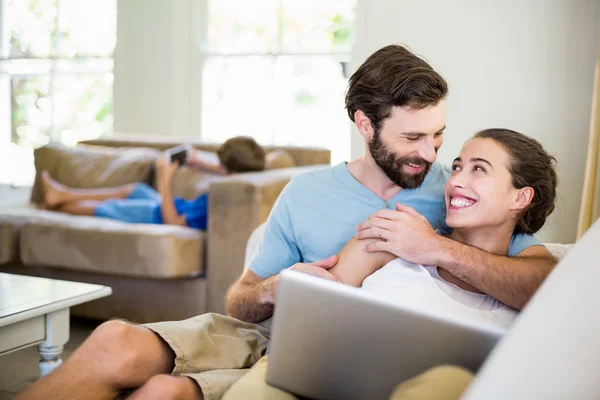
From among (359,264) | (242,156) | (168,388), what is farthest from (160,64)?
(168,388)

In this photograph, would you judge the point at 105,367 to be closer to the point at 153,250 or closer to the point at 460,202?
the point at 460,202

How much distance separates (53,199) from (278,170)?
1.28 meters

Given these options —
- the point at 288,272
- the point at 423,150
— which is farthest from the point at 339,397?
the point at 423,150

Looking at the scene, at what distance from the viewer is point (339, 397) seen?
1042 mm

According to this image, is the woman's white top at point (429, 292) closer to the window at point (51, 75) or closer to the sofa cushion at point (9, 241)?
the sofa cushion at point (9, 241)

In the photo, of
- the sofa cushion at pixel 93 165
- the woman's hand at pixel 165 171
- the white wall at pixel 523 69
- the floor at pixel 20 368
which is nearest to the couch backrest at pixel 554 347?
the white wall at pixel 523 69

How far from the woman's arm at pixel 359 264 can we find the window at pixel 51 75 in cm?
426

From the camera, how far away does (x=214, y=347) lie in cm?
159

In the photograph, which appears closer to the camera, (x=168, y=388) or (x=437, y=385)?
(x=437, y=385)

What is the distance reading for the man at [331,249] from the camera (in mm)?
1457

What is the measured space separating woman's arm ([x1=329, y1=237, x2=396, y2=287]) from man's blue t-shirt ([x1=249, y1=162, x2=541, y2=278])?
0.15m

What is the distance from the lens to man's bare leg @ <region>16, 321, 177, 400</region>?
143 centimetres

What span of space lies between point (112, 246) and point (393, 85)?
1986 millimetres

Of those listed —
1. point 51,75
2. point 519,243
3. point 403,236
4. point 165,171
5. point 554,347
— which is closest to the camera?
point 554,347
